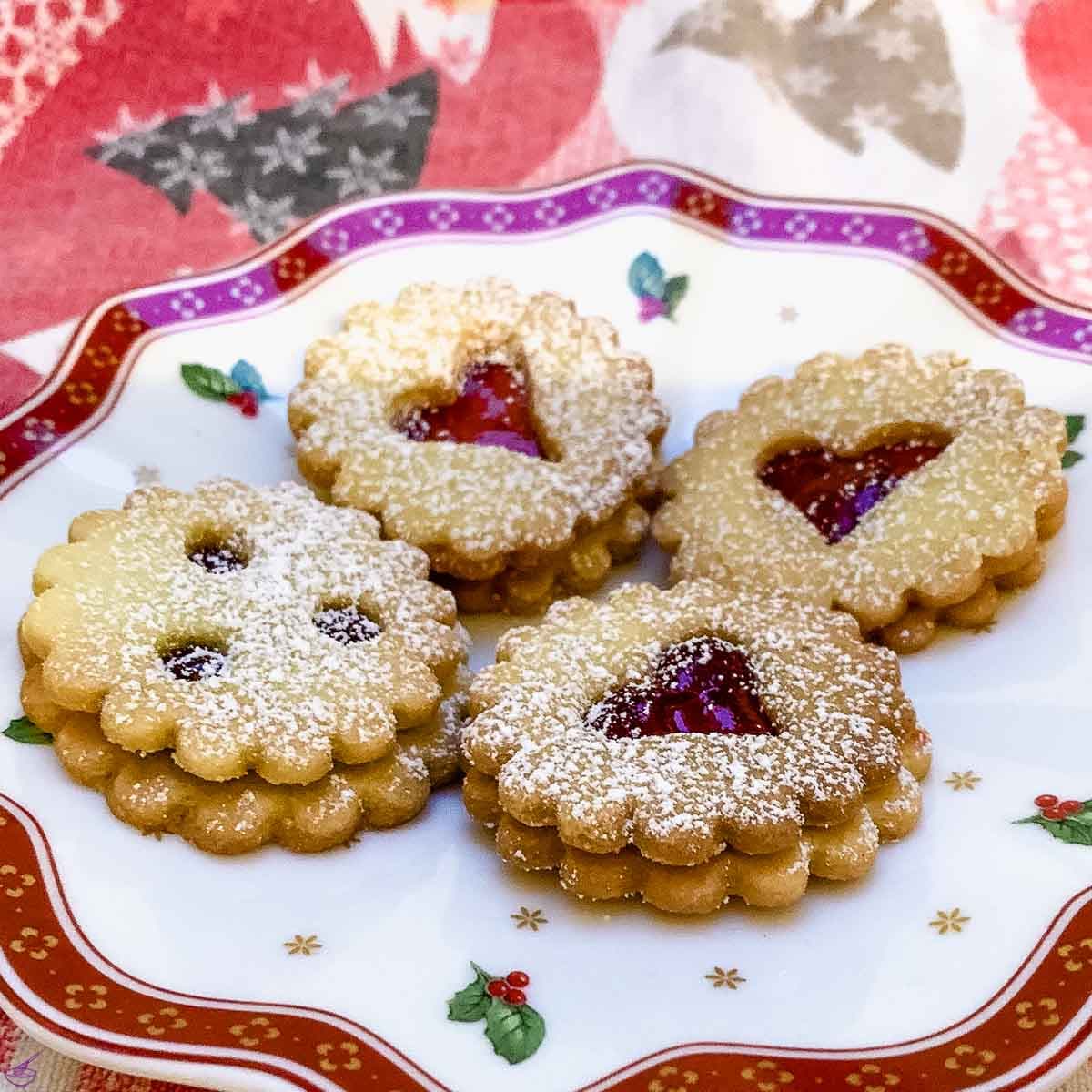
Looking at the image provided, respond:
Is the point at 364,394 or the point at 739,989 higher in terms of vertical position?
the point at 364,394

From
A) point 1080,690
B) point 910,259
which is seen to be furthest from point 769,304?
point 1080,690

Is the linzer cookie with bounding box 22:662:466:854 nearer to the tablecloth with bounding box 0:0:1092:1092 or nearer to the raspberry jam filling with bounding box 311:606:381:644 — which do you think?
the raspberry jam filling with bounding box 311:606:381:644

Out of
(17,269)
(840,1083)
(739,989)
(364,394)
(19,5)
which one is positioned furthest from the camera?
(19,5)

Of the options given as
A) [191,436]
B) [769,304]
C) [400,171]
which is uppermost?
[400,171]

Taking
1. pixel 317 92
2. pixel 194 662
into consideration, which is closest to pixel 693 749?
pixel 194 662

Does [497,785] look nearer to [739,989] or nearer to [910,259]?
[739,989]

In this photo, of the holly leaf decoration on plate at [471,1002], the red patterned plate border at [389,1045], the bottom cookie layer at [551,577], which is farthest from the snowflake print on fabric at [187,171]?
the holly leaf decoration on plate at [471,1002]

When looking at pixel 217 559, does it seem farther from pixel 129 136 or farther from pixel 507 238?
pixel 129 136
